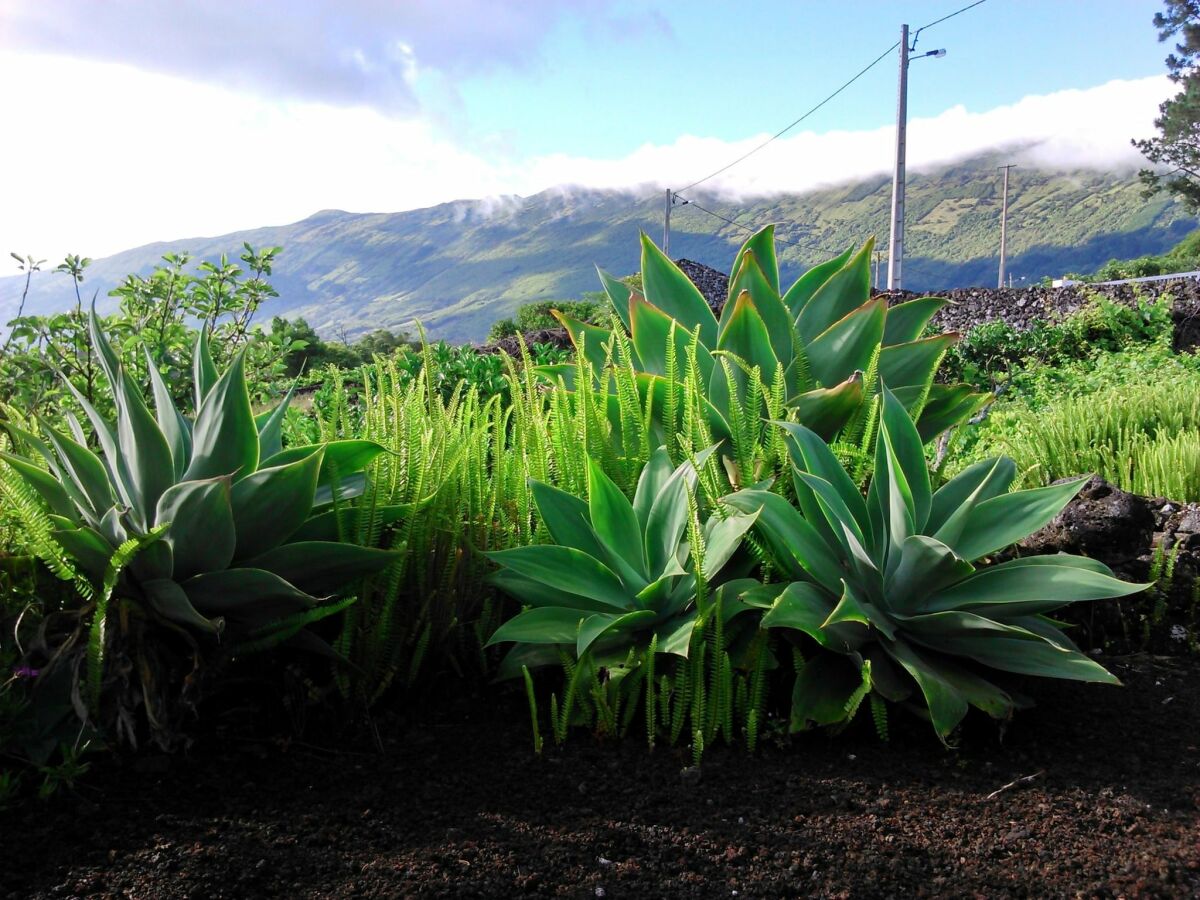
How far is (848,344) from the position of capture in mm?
2594

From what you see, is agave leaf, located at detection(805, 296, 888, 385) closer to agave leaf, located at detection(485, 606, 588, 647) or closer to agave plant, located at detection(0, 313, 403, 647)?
agave leaf, located at detection(485, 606, 588, 647)

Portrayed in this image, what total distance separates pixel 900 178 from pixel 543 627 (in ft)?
65.8

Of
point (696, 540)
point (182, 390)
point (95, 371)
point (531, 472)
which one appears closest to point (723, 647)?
point (696, 540)

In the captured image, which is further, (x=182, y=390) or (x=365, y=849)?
(x=182, y=390)

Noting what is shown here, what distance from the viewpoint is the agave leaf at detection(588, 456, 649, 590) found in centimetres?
215

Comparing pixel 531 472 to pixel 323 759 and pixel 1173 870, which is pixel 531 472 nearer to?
pixel 323 759

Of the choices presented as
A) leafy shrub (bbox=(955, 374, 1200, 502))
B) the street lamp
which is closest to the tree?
the street lamp

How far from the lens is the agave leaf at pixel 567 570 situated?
6.95 feet

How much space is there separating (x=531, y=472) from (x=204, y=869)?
130cm

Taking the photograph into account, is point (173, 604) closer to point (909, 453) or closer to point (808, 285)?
point (909, 453)

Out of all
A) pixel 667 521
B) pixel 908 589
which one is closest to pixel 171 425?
pixel 667 521

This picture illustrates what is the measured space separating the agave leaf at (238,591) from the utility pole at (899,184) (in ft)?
56.3

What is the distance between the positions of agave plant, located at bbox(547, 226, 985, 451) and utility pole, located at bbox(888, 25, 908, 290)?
15.7 meters

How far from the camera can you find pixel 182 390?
3662mm
